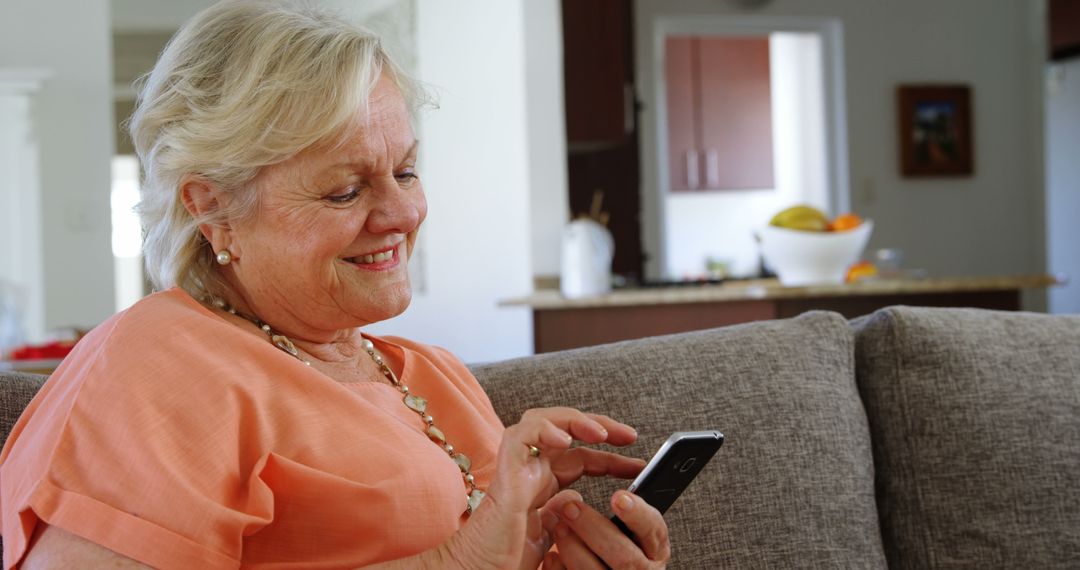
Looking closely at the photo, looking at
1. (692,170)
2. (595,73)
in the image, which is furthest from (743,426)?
(692,170)

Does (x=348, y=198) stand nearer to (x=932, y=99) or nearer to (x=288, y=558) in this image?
(x=288, y=558)

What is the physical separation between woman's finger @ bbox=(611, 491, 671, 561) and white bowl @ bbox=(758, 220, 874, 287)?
90.2 inches

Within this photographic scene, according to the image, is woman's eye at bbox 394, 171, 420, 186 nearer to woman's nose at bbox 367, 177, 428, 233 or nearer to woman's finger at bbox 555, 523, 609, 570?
woman's nose at bbox 367, 177, 428, 233

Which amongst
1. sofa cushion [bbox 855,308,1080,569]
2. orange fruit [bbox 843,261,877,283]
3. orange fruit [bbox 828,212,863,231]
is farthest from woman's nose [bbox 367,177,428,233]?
orange fruit [bbox 843,261,877,283]

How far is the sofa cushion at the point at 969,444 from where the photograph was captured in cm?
139

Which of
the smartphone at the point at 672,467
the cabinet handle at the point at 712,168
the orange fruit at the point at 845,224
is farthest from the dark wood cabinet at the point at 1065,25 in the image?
the smartphone at the point at 672,467

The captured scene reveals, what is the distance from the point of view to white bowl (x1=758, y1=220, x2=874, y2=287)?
3.19m

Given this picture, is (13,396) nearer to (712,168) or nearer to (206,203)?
(206,203)

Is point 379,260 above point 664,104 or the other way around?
the other way around

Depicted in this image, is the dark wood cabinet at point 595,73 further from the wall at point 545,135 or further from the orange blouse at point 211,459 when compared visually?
the orange blouse at point 211,459

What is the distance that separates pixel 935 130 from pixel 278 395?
20.9 ft

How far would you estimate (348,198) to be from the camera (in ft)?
3.55

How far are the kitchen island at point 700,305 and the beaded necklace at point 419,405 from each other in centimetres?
195

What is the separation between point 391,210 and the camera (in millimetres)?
1094
